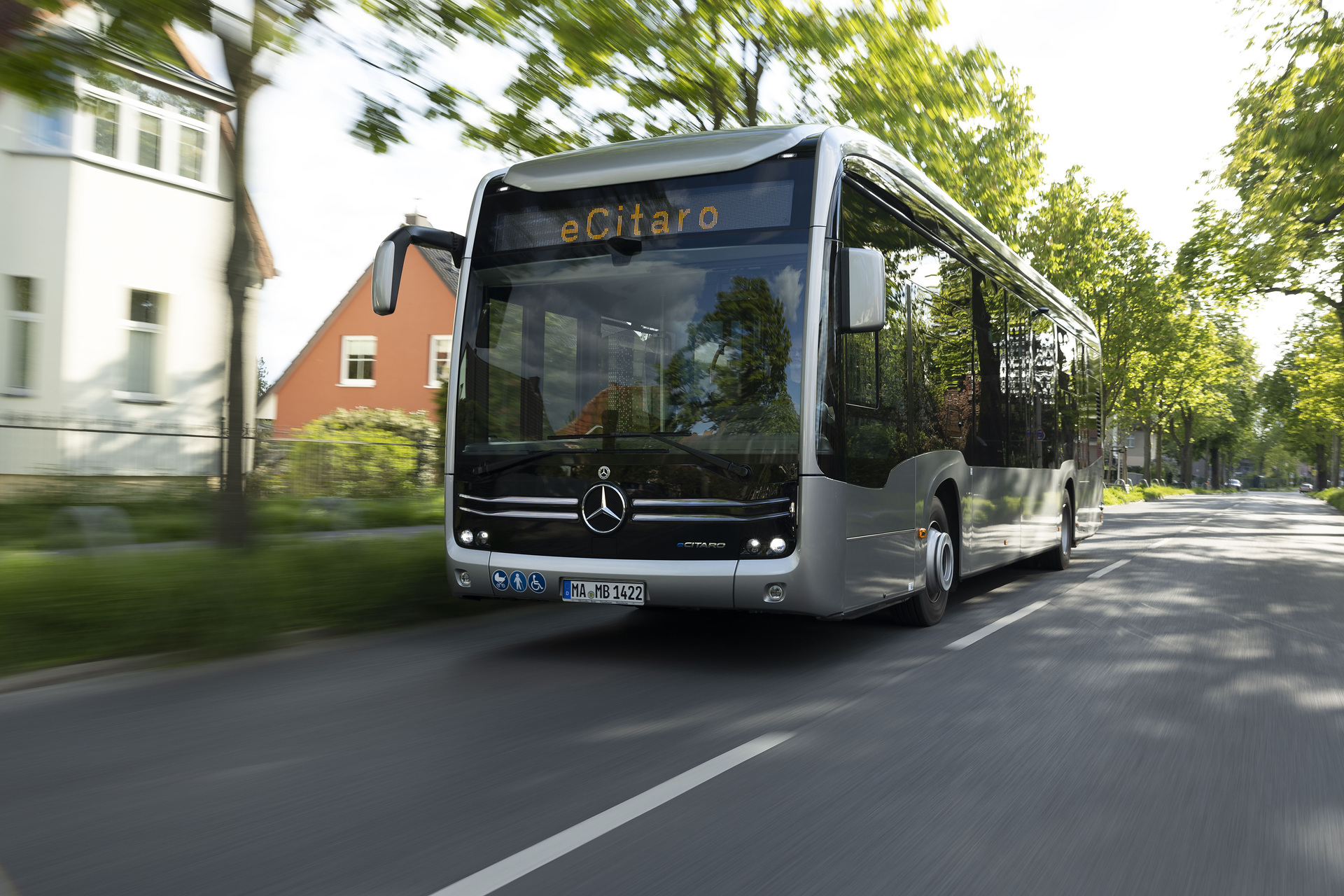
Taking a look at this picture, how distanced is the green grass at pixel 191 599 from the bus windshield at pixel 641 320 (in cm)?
174

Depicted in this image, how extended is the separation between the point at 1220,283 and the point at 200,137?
22.6m

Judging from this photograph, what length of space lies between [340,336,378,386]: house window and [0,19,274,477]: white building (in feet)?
46.4

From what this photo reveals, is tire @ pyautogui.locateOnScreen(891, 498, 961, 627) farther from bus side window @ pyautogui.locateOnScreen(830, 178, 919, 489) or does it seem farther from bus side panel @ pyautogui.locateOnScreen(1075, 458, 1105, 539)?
bus side panel @ pyautogui.locateOnScreen(1075, 458, 1105, 539)

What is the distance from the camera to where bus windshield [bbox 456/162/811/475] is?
20.7ft

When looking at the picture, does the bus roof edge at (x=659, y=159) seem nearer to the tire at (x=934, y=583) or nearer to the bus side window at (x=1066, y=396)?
the tire at (x=934, y=583)

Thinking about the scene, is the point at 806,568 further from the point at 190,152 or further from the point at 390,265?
the point at 190,152

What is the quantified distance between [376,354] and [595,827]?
3150 cm

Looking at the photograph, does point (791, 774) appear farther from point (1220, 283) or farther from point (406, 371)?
point (406, 371)

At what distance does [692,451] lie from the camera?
634 centimetres

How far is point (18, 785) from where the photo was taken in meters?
4.12

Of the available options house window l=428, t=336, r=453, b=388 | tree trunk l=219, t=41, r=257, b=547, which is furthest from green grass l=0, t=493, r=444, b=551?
house window l=428, t=336, r=453, b=388

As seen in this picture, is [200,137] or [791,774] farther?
[200,137]

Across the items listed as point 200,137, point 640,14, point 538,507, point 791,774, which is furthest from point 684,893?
point 200,137

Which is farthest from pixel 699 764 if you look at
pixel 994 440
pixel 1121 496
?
pixel 1121 496
